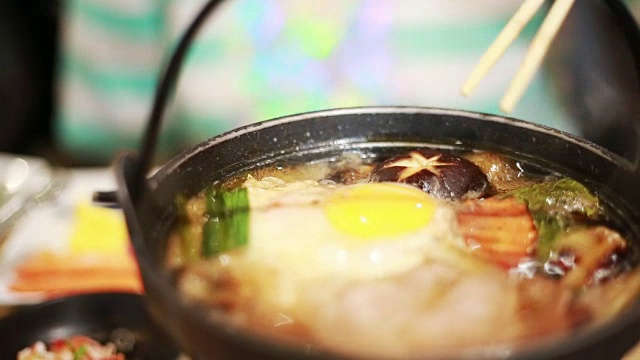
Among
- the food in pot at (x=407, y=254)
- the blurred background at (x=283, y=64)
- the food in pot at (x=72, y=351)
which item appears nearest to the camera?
the food in pot at (x=407, y=254)

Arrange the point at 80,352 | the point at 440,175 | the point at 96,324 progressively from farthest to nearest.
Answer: the point at 96,324, the point at 80,352, the point at 440,175

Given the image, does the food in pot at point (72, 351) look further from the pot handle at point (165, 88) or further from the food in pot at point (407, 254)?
the pot handle at point (165, 88)

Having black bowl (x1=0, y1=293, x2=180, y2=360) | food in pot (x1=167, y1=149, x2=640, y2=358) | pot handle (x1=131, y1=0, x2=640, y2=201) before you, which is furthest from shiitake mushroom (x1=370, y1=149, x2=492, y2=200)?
black bowl (x1=0, y1=293, x2=180, y2=360)

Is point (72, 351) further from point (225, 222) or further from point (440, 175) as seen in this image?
point (440, 175)

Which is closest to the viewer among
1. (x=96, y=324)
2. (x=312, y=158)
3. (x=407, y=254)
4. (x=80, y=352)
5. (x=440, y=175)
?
(x=407, y=254)

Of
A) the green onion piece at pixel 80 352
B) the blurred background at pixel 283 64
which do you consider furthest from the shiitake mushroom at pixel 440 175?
the blurred background at pixel 283 64

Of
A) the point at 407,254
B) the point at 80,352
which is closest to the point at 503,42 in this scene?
the point at 407,254

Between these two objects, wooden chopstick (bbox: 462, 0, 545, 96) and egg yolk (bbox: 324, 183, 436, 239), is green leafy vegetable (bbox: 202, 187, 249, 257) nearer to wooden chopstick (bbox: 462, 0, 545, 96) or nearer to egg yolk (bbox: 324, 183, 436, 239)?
egg yolk (bbox: 324, 183, 436, 239)
